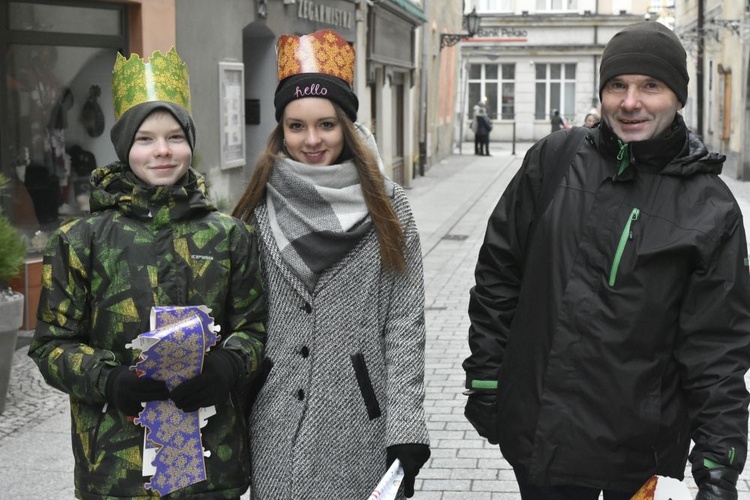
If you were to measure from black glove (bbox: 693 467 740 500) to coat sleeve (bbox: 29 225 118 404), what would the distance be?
144 centimetres

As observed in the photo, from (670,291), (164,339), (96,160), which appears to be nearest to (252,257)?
(164,339)

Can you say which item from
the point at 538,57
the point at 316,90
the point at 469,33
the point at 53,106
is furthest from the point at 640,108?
the point at 538,57

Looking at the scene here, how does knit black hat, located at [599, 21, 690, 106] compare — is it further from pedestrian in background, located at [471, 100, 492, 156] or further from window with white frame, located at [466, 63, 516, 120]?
window with white frame, located at [466, 63, 516, 120]

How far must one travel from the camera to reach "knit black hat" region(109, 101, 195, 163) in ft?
9.41

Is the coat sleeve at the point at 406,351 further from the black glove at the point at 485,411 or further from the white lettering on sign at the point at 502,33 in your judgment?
the white lettering on sign at the point at 502,33

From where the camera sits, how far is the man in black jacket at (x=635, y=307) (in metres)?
2.87

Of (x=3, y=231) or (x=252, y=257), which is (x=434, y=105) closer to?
(x=3, y=231)

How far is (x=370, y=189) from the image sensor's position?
9.99 feet

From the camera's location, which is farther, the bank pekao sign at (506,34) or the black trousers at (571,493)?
the bank pekao sign at (506,34)

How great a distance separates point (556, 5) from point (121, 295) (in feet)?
150

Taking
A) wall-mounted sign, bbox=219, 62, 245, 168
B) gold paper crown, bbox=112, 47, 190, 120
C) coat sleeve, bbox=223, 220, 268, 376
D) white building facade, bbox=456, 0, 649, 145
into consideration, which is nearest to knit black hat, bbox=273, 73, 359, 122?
gold paper crown, bbox=112, 47, 190, 120

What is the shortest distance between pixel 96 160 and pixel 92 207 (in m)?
7.04

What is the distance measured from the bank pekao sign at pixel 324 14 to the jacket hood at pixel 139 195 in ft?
39.8

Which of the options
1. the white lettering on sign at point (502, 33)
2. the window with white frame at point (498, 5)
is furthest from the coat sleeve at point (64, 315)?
the window with white frame at point (498, 5)
